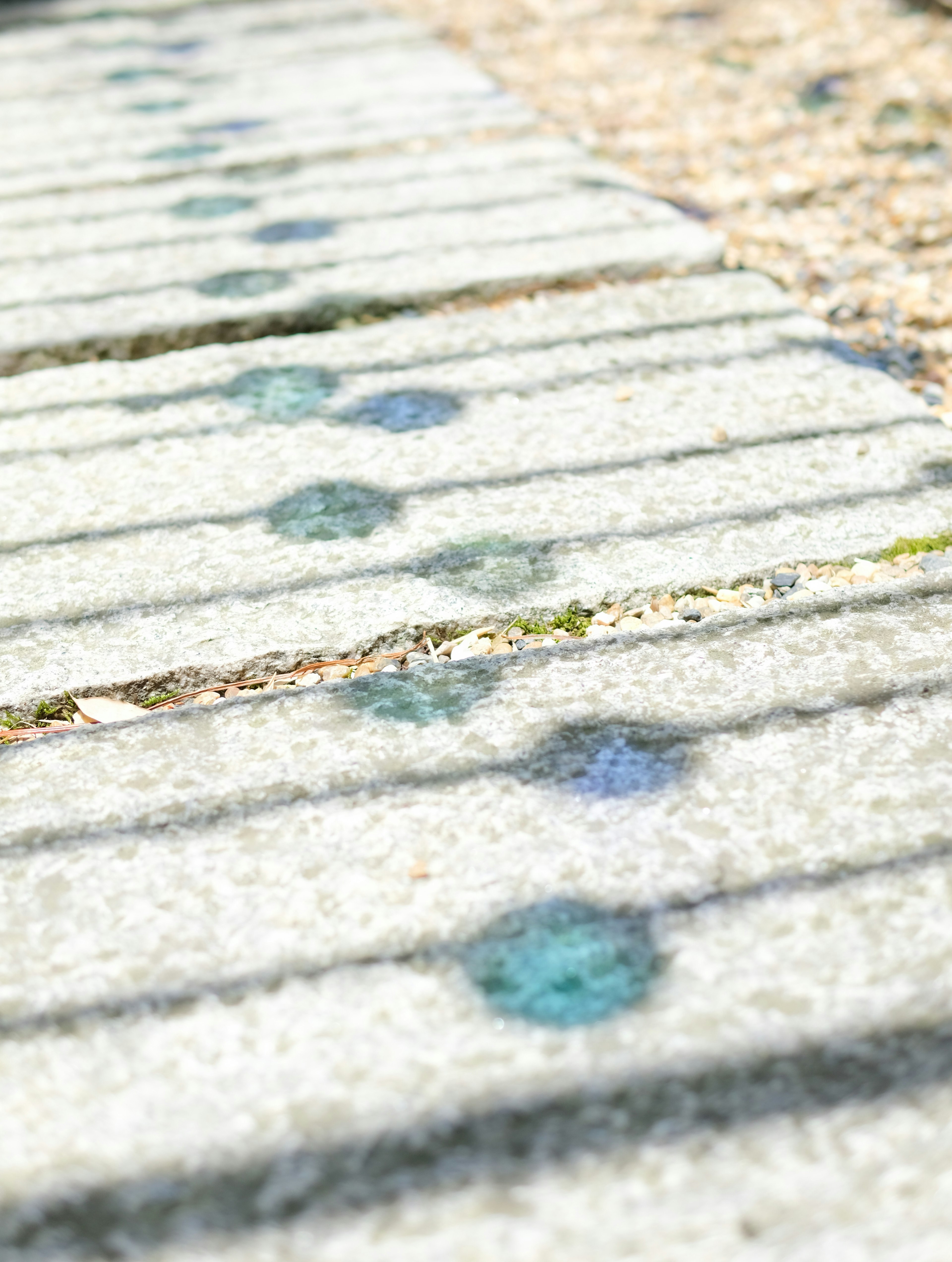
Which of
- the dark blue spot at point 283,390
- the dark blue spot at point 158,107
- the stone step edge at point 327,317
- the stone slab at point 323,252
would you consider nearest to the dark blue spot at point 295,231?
the stone slab at point 323,252

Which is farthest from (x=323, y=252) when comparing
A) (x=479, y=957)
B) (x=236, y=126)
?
(x=479, y=957)

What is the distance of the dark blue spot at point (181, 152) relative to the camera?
3311mm

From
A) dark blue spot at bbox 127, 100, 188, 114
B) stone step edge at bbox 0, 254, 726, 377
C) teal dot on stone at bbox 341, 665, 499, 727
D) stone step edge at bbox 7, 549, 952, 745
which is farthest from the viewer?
dark blue spot at bbox 127, 100, 188, 114

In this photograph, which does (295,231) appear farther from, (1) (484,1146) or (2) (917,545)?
(1) (484,1146)

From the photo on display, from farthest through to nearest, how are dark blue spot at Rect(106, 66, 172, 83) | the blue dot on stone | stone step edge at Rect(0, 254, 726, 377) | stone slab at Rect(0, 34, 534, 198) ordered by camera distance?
dark blue spot at Rect(106, 66, 172, 83)
stone slab at Rect(0, 34, 534, 198)
stone step edge at Rect(0, 254, 726, 377)
the blue dot on stone

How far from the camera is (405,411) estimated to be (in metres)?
2.03

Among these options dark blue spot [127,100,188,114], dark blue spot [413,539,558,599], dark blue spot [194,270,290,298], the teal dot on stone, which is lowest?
the teal dot on stone

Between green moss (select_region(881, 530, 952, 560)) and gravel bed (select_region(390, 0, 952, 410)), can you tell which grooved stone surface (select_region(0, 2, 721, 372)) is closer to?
gravel bed (select_region(390, 0, 952, 410))

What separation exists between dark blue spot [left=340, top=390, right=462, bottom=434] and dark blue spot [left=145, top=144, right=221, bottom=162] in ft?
5.47

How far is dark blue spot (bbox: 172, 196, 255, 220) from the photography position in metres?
2.91

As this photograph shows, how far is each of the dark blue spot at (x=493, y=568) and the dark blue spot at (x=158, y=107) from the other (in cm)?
279

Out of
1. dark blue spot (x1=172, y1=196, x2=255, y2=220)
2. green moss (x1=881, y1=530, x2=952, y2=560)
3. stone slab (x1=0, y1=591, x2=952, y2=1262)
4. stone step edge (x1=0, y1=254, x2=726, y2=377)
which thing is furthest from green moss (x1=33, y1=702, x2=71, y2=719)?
dark blue spot (x1=172, y1=196, x2=255, y2=220)

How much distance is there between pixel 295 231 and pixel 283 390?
836 mm

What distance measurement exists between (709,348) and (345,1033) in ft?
5.19
